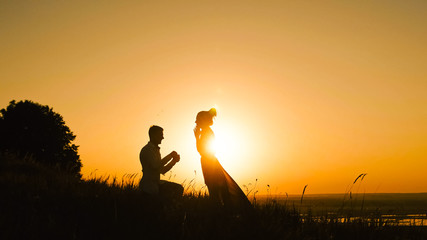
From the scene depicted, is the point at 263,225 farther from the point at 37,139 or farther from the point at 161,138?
the point at 37,139

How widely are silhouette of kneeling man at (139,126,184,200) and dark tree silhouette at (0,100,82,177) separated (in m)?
23.9

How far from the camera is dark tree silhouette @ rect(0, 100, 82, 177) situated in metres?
31.2

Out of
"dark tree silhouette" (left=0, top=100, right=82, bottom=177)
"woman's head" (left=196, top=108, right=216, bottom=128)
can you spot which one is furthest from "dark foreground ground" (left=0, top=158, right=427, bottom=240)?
"dark tree silhouette" (left=0, top=100, right=82, bottom=177)

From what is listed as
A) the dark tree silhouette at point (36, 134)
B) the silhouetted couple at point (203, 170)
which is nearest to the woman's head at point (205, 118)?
the silhouetted couple at point (203, 170)

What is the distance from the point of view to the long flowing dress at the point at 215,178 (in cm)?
862

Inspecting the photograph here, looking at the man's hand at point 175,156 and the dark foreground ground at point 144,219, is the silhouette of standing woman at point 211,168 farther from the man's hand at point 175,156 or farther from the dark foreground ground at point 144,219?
the man's hand at point 175,156

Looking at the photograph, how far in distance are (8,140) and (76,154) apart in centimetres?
532

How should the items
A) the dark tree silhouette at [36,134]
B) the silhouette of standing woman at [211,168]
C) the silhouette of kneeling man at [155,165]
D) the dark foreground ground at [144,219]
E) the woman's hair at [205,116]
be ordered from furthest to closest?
the dark tree silhouette at [36,134] → the woman's hair at [205,116] → the silhouette of standing woman at [211,168] → the silhouette of kneeling man at [155,165] → the dark foreground ground at [144,219]

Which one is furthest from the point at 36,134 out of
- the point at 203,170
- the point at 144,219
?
the point at 144,219

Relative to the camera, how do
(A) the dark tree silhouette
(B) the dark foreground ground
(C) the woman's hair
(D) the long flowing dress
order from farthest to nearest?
(A) the dark tree silhouette, (C) the woman's hair, (D) the long flowing dress, (B) the dark foreground ground

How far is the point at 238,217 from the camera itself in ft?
22.1

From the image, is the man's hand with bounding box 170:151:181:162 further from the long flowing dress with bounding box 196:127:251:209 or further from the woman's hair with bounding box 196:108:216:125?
the woman's hair with bounding box 196:108:216:125

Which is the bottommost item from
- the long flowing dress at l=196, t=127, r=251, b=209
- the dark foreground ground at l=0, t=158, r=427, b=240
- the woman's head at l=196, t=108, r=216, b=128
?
the dark foreground ground at l=0, t=158, r=427, b=240

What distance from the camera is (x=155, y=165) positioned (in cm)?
839
